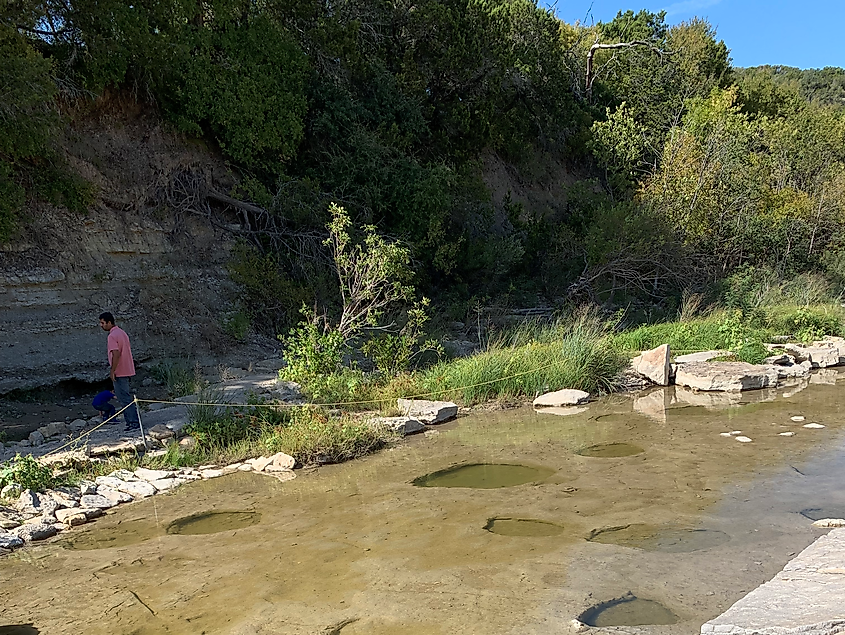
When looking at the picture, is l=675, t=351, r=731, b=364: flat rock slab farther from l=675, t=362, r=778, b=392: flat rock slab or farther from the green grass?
the green grass

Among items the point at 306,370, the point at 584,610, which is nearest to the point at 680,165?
the point at 306,370

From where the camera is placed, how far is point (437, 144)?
64.8ft

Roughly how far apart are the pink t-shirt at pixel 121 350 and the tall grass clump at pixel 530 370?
14.1 ft

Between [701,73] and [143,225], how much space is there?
2192 centimetres

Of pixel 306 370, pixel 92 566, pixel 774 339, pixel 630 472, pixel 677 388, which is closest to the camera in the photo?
pixel 92 566

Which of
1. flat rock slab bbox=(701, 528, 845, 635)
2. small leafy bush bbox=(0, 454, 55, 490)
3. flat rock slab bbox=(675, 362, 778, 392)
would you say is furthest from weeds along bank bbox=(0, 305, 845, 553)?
flat rock slab bbox=(701, 528, 845, 635)

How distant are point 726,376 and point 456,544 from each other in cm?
789

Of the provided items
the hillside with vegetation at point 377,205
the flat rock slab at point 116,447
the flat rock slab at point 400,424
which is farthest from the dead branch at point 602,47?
the flat rock slab at point 116,447

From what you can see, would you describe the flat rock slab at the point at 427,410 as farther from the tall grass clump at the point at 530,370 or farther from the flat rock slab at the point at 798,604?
the flat rock slab at the point at 798,604

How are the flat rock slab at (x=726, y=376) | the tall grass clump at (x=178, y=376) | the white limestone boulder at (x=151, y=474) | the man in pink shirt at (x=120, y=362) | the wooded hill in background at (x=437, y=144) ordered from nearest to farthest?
the white limestone boulder at (x=151, y=474)
the man in pink shirt at (x=120, y=362)
the tall grass clump at (x=178, y=376)
the flat rock slab at (x=726, y=376)
the wooded hill in background at (x=437, y=144)

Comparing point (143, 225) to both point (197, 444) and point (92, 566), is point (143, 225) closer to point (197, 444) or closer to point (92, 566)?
point (197, 444)

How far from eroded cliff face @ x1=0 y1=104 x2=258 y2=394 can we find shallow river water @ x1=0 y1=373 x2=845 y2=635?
16.4 ft

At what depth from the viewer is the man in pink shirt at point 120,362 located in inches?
351

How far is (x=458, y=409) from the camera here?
420 inches
